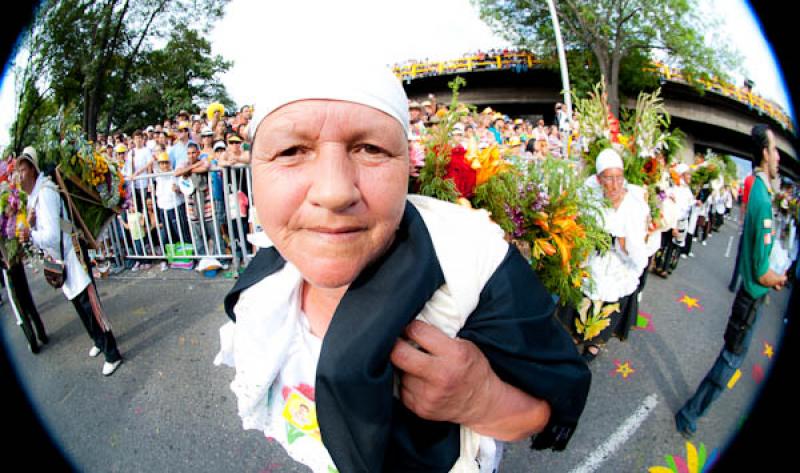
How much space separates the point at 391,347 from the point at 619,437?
7.47 feet

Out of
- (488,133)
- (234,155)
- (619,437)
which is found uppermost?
(488,133)

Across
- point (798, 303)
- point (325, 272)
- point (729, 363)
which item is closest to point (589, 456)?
Answer: point (729, 363)

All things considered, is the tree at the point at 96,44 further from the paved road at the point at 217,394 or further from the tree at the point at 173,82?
the paved road at the point at 217,394

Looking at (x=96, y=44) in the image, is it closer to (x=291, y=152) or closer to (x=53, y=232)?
(x=53, y=232)

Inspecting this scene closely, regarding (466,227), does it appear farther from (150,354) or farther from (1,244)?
(150,354)

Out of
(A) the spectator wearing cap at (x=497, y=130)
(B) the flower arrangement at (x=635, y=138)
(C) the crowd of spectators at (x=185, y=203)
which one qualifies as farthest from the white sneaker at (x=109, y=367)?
(B) the flower arrangement at (x=635, y=138)

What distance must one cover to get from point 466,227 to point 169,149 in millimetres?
3462

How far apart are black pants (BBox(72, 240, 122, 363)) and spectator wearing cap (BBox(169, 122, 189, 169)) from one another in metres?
1.22

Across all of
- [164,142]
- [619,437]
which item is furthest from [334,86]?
[164,142]

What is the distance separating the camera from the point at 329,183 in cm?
56

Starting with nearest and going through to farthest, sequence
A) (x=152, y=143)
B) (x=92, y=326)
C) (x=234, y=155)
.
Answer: (x=92, y=326) < (x=152, y=143) < (x=234, y=155)

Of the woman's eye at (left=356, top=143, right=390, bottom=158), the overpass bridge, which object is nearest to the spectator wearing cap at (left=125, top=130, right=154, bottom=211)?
the overpass bridge

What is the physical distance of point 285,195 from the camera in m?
0.61

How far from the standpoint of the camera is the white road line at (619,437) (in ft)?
6.16
